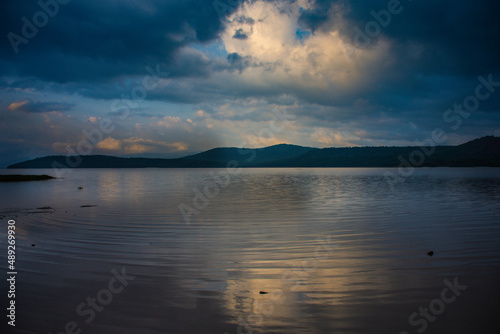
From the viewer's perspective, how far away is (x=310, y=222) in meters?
20.5

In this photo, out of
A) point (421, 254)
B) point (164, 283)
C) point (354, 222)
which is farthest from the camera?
point (354, 222)

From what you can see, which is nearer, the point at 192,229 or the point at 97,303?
the point at 97,303

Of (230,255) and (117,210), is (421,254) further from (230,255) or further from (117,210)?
(117,210)

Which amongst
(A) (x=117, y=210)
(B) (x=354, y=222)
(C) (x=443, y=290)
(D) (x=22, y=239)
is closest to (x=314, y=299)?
(C) (x=443, y=290)

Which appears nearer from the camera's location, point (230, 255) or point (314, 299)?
point (314, 299)

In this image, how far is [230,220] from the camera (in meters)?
21.7

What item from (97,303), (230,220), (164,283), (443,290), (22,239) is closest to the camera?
(97,303)

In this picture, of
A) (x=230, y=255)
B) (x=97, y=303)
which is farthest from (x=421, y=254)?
(x=97, y=303)

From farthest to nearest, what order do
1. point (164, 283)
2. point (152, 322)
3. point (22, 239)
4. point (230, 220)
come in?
1. point (230, 220)
2. point (22, 239)
3. point (164, 283)
4. point (152, 322)

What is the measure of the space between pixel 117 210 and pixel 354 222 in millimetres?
19376

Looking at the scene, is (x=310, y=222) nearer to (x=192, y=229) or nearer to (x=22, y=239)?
(x=192, y=229)

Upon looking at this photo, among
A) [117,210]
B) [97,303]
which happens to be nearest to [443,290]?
[97,303]

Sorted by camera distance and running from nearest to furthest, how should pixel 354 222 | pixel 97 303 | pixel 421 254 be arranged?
pixel 97 303
pixel 421 254
pixel 354 222

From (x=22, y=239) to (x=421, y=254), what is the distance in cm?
1859
